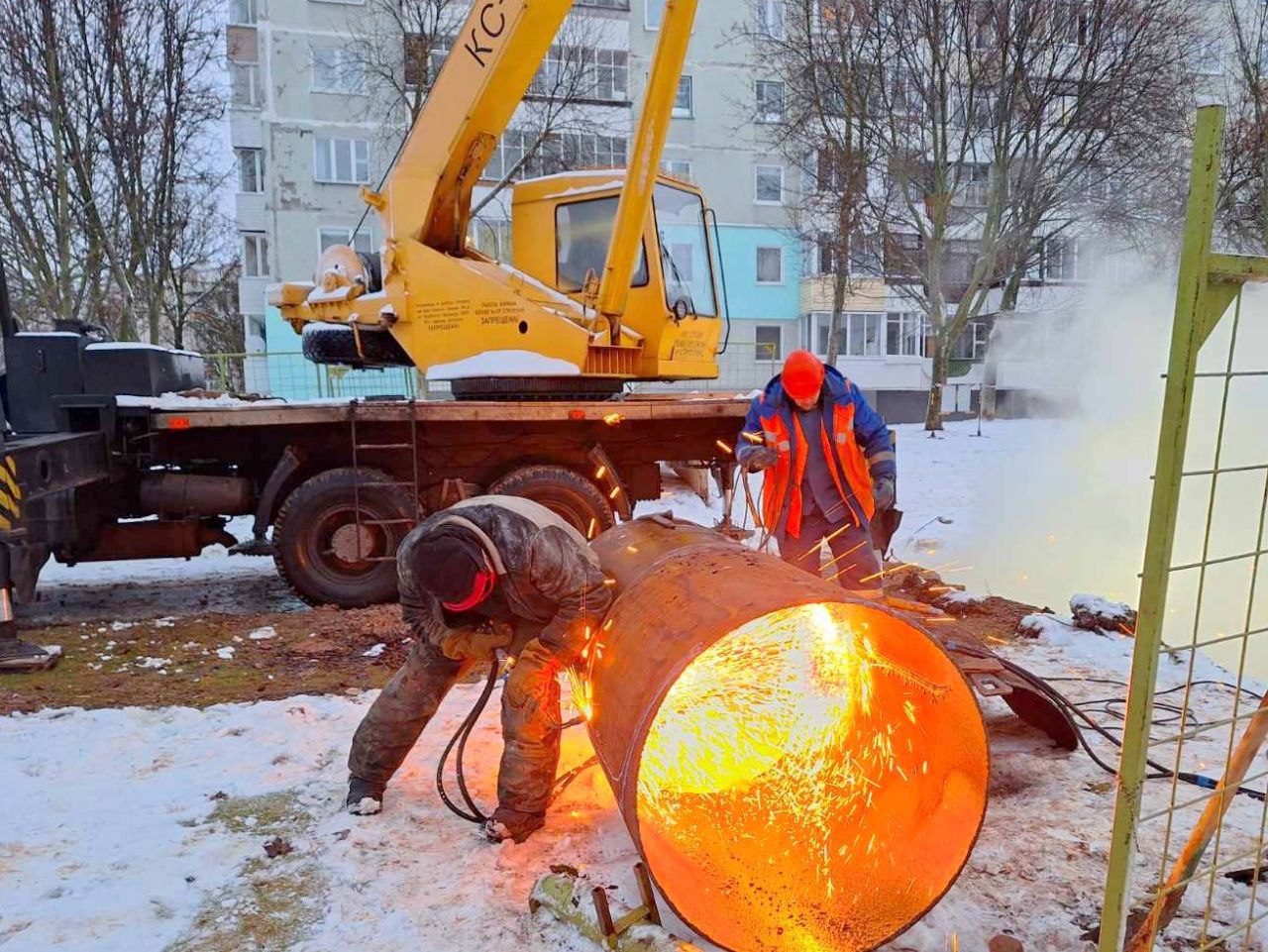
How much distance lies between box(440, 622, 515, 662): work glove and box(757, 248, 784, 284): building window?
26.6 m

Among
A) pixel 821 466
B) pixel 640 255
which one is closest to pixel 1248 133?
pixel 640 255

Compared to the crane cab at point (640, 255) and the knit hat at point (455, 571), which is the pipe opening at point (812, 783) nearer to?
the knit hat at point (455, 571)

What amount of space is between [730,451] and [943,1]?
12.6 meters

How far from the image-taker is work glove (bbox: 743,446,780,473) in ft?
16.2

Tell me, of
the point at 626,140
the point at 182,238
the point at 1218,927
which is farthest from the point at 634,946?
the point at 626,140

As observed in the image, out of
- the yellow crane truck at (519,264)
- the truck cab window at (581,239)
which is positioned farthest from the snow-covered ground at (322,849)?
the truck cab window at (581,239)

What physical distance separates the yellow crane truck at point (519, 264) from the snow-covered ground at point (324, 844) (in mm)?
3207

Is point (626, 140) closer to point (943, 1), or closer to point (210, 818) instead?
point (943, 1)

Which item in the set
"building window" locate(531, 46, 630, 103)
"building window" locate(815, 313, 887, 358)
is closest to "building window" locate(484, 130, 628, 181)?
"building window" locate(531, 46, 630, 103)

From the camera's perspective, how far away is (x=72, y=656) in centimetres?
557

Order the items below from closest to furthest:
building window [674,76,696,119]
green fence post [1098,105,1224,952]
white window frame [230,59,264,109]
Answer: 1. green fence post [1098,105,1224,952]
2. white window frame [230,59,264,109]
3. building window [674,76,696,119]

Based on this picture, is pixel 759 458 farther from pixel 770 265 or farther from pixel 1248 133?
pixel 770 265

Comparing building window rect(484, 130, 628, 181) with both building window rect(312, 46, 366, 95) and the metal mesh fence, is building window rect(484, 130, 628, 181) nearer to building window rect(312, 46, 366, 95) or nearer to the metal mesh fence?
building window rect(312, 46, 366, 95)

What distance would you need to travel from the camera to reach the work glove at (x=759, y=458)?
16.2 ft
